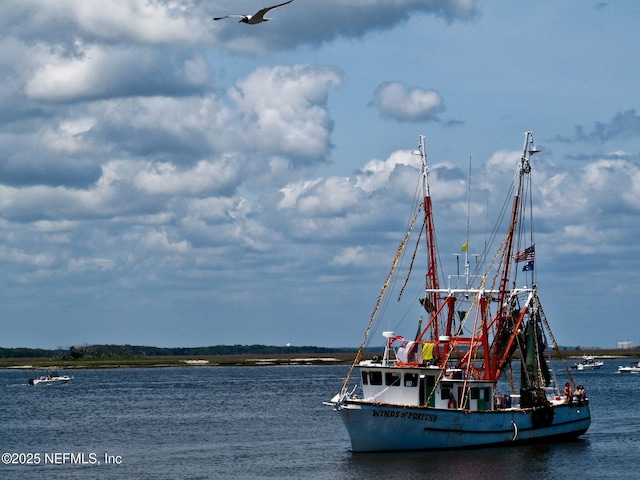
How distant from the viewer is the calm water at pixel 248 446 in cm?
5622

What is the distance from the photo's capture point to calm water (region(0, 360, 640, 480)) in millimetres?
56219

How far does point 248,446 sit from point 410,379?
42.1 ft

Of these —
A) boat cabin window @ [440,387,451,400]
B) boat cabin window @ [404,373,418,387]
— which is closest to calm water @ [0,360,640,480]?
boat cabin window @ [440,387,451,400]

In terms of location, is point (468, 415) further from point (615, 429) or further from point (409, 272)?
point (615, 429)

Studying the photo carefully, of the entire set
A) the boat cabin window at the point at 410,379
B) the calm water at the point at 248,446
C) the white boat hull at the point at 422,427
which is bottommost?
the calm water at the point at 248,446

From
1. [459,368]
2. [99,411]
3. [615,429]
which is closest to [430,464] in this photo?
[459,368]

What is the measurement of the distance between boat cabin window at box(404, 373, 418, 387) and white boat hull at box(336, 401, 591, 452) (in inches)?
78.1

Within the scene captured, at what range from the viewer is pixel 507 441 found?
6275 cm

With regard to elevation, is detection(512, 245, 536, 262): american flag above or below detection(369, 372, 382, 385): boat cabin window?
above

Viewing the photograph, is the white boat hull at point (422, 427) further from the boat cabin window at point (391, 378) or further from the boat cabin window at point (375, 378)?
the boat cabin window at point (375, 378)

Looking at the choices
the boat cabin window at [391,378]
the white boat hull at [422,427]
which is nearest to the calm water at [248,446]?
the white boat hull at [422,427]

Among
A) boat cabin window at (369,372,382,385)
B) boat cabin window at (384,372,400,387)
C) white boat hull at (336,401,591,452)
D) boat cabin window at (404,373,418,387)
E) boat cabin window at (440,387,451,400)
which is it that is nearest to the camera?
white boat hull at (336,401,591,452)

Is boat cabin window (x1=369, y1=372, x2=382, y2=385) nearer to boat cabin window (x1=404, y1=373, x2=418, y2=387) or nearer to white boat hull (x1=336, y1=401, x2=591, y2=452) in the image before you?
boat cabin window (x1=404, y1=373, x2=418, y2=387)

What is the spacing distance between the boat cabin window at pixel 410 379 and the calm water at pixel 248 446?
→ 3771mm
